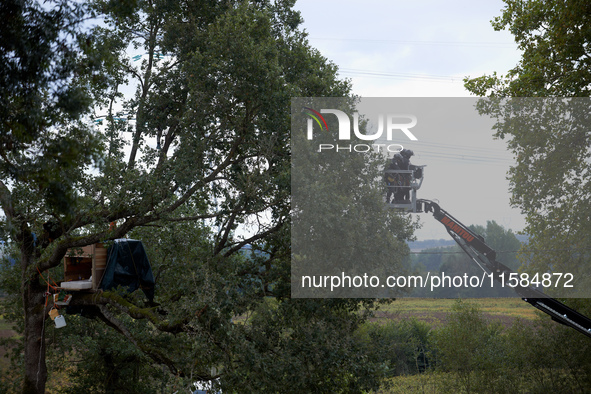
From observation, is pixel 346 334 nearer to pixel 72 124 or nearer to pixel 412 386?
pixel 72 124

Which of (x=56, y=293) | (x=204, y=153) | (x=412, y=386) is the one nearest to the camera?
(x=204, y=153)

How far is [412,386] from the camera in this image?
67.8 feet

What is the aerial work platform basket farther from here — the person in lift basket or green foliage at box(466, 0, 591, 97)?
green foliage at box(466, 0, 591, 97)

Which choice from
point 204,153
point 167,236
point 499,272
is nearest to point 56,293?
point 167,236

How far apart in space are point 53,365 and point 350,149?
9352mm

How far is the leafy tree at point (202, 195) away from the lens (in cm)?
673

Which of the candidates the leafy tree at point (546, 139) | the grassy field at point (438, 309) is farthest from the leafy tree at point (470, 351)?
the grassy field at point (438, 309)

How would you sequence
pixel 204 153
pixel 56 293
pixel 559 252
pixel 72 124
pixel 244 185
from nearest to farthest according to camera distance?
pixel 72 124 < pixel 244 185 < pixel 204 153 < pixel 56 293 < pixel 559 252

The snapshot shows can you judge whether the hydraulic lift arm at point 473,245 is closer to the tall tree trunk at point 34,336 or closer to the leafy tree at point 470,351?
the leafy tree at point 470,351

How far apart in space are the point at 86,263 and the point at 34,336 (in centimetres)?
167

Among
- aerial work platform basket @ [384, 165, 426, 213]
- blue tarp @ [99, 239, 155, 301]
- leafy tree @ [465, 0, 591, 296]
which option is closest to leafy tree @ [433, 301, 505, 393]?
leafy tree @ [465, 0, 591, 296]

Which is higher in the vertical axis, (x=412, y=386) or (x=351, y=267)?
(x=351, y=267)

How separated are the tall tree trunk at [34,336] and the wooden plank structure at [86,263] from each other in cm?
69

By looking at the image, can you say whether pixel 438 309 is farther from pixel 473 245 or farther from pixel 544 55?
pixel 544 55
